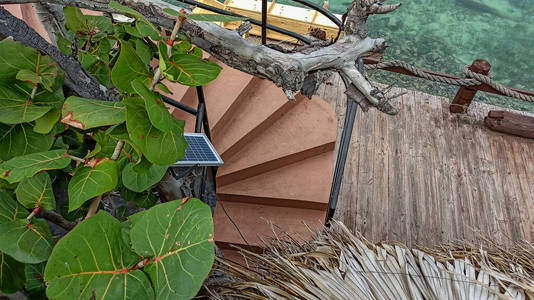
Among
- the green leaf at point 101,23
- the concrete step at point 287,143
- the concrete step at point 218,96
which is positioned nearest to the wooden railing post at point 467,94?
the concrete step at point 287,143

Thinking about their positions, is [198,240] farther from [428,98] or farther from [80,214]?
[428,98]

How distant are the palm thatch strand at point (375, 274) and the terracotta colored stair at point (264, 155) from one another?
133 cm

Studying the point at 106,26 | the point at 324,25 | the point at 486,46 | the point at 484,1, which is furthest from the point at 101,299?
the point at 484,1

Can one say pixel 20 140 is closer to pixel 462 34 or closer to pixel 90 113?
pixel 90 113

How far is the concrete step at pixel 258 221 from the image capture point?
2.61 m

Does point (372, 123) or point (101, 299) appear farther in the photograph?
point (372, 123)

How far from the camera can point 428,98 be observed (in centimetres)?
379

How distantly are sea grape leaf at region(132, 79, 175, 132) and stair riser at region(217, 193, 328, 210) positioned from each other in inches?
82.6

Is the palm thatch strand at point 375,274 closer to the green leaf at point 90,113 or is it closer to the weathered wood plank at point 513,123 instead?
the green leaf at point 90,113

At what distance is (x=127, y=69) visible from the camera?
2.30 ft

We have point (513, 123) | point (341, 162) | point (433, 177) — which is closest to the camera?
point (341, 162)

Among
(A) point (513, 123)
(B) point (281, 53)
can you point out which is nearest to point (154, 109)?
(B) point (281, 53)

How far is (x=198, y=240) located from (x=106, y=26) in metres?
0.91

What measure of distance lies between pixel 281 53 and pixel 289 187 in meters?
1.69
